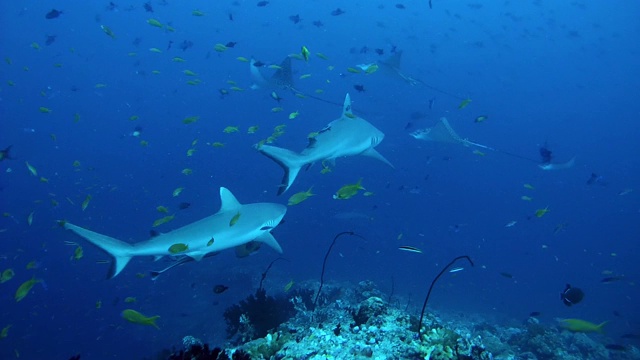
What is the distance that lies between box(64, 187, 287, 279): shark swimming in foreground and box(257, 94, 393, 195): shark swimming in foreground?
2.84ft

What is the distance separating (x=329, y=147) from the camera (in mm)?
7250

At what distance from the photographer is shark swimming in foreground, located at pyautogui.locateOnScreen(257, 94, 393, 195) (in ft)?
22.0

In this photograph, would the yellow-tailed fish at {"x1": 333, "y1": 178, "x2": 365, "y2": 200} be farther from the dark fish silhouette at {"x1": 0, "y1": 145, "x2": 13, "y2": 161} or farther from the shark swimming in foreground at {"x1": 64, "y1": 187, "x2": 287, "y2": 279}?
the dark fish silhouette at {"x1": 0, "y1": 145, "x2": 13, "y2": 161}

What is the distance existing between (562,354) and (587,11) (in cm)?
12408

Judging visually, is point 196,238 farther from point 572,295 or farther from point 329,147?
point 572,295

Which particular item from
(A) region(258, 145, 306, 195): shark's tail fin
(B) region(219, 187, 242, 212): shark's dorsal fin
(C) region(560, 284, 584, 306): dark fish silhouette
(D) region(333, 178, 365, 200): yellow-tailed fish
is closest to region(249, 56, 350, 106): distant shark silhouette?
(D) region(333, 178, 365, 200): yellow-tailed fish

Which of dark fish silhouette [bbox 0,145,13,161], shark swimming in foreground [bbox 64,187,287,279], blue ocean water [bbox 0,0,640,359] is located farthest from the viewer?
blue ocean water [bbox 0,0,640,359]

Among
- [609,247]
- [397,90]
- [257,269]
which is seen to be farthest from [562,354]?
[609,247]

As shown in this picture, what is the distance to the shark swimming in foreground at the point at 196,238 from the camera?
19.3 ft

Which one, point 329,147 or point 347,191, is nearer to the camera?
point 329,147

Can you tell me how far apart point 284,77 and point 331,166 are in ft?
28.5

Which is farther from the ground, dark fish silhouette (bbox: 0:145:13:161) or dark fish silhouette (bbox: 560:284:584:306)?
dark fish silhouette (bbox: 560:284:584:306)

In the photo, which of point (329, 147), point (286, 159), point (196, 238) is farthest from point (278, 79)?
point (196, 238)

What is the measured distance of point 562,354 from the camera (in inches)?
480
